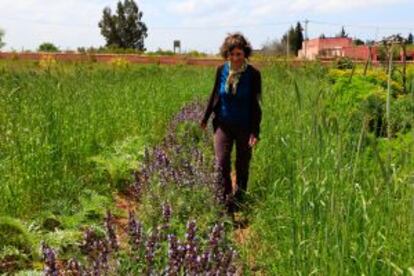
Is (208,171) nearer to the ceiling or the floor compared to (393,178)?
nearer to the floor

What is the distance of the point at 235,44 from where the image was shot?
5797mm

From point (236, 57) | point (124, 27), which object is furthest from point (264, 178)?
point (124, 27)

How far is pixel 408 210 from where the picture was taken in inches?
117

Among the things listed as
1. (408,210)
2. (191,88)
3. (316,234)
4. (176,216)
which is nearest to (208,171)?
(176,216)

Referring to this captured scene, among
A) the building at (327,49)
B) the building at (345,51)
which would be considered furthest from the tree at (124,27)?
the building at (345,51)

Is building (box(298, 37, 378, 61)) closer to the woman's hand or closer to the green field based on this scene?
the green field

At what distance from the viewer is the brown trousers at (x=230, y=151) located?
19.9ft

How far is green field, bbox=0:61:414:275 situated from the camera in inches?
120

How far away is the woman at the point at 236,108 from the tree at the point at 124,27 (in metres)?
66.0

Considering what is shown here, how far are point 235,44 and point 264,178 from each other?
1.52 metres

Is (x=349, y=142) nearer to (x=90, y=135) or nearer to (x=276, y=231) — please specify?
(x=276, y=231)

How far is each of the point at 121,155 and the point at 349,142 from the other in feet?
12.7

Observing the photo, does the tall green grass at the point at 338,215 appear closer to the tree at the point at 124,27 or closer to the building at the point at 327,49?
the building at the point at 327,49

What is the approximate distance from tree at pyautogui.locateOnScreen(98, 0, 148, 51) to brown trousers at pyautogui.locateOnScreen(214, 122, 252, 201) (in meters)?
66.0
